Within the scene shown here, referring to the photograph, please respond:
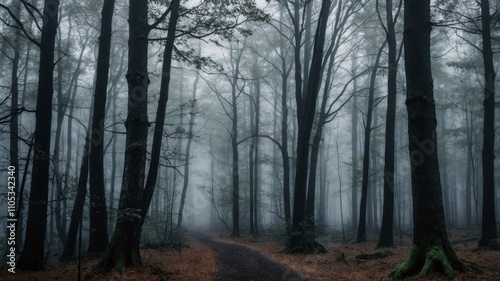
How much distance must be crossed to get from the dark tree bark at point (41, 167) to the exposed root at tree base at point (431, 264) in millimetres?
9246

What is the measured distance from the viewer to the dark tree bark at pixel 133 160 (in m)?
7.73

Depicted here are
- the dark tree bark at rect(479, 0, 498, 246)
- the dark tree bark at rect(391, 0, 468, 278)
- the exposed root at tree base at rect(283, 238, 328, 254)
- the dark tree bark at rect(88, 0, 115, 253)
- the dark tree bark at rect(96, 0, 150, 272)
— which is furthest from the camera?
the exposed root at tree base at rect(283, 238, 328, 254)

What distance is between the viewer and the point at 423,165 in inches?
282

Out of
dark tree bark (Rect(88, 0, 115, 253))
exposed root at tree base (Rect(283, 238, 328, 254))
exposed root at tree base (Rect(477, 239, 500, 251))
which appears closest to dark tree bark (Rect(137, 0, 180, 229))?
dark tree bark (Rect(88, 0, 115, 253))

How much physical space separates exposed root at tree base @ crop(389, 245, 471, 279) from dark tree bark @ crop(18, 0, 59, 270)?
9.25m

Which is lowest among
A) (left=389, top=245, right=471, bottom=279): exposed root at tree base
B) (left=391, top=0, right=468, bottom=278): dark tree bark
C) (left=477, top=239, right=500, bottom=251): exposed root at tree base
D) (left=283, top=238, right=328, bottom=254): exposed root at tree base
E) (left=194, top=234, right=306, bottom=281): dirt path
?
(left=283, top=238, right=328, bottom=254): exposed root at tree base

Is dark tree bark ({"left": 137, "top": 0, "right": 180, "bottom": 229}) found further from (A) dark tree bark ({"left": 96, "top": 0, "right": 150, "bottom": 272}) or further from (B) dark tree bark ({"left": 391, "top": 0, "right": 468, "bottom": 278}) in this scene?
(B) dark tree bark ({"left": 391, "top": 0, "right": 468, "bottom": 278})

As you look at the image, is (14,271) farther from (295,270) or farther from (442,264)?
(442,264)

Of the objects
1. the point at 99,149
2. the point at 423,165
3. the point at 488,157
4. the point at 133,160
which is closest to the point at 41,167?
the point at 99,149

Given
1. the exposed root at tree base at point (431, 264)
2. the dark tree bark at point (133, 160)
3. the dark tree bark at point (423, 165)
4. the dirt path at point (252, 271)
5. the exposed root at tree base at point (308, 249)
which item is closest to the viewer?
the exposed root at tree base at point (431, 264)

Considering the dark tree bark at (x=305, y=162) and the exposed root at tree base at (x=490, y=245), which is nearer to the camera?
the exposed root at tree base at (x=490, y=245)

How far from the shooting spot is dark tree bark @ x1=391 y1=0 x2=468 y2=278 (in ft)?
21.9

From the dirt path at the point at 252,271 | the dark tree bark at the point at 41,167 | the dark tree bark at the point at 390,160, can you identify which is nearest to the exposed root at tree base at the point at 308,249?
the dirt path at the point at 252,271

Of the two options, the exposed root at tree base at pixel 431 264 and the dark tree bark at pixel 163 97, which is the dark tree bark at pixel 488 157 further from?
the dark tree bark at pixel 163 97
